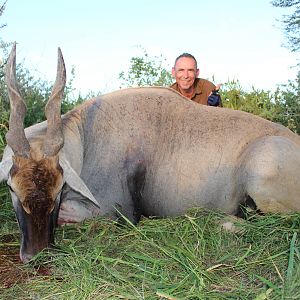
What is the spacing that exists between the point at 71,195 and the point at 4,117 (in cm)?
279

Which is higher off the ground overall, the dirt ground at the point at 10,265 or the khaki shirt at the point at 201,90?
the khaki shirt at the point at 201,90

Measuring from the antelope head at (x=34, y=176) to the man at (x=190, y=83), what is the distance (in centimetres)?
292

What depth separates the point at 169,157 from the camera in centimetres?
485

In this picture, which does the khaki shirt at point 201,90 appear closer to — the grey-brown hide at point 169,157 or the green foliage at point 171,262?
the grey-brown hide at point 169,157

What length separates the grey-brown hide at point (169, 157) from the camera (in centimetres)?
457

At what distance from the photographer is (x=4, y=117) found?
700 cm

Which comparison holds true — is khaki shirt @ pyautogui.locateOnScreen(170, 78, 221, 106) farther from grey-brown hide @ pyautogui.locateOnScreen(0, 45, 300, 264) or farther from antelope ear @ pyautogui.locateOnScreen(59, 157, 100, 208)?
antelope ear @ pyautogui.locateOnScreen(59, 157, 100, 208)

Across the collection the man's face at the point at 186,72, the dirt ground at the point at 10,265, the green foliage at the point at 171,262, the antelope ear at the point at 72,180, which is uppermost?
the man's face at the point at 186,72

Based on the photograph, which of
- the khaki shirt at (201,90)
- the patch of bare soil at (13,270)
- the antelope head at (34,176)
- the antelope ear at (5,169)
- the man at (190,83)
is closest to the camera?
the patch of bare soil at (13,270)

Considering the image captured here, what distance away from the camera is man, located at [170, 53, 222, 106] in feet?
22.2

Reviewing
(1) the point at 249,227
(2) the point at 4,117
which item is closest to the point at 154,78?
(2) the point at 4,117

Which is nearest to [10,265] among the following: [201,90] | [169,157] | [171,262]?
[171,262]

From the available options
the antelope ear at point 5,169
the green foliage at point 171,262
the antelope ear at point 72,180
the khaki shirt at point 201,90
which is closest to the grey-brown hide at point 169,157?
the green foliage at point 171,262

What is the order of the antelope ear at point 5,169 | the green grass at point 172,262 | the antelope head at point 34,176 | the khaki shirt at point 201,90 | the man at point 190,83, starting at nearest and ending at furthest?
the green grass at point 172,262 → the antelope head at point 34,176 → the antelope ear at point 5,169 → the man at point 190,83 → the khaki shirt at point 201,90
